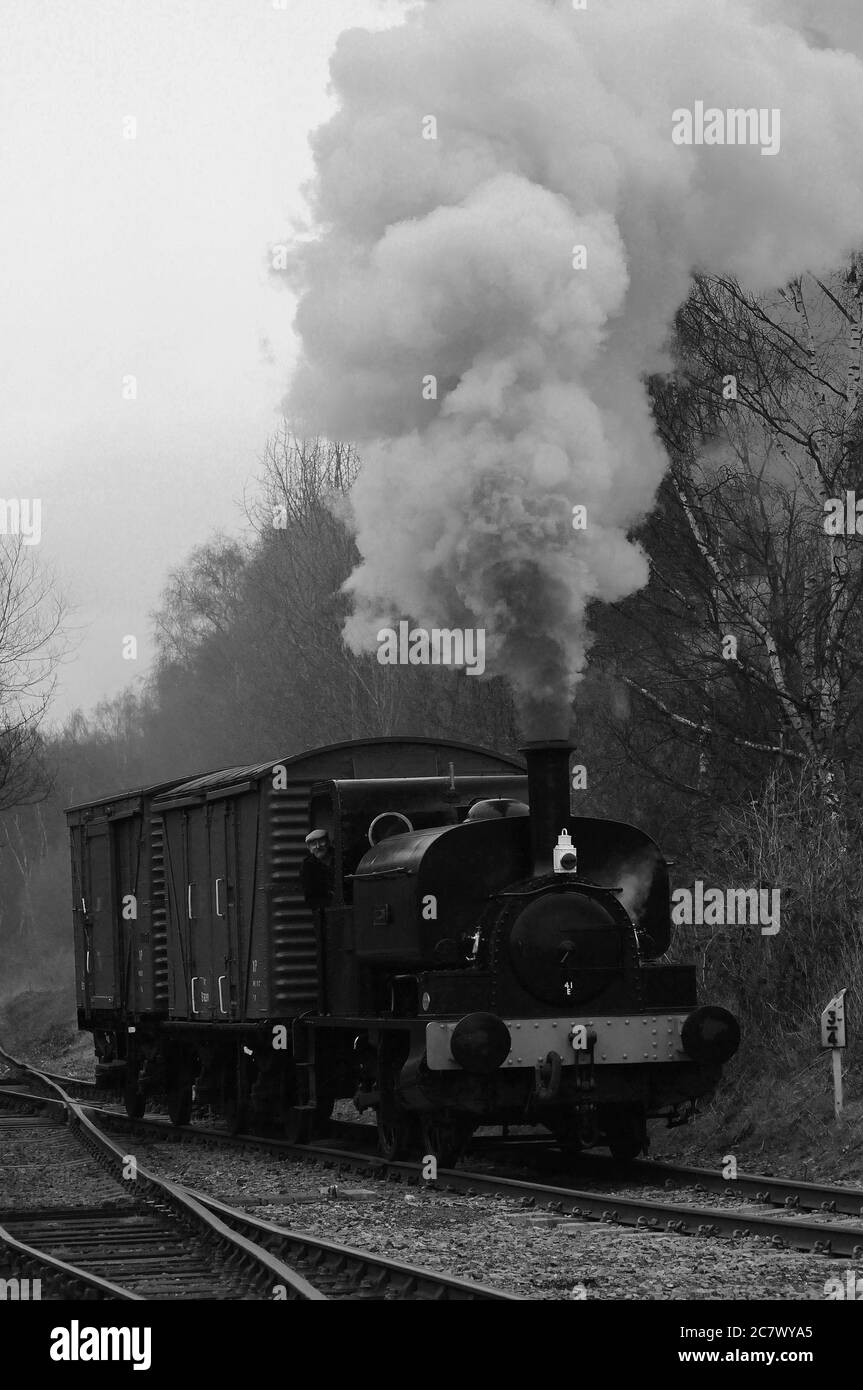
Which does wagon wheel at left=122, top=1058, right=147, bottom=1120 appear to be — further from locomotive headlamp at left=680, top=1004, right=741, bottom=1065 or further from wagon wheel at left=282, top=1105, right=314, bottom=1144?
locomotive headlamp at left=680, top=1004, right=741, bottom=1065

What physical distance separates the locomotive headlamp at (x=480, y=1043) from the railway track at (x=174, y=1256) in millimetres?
1554

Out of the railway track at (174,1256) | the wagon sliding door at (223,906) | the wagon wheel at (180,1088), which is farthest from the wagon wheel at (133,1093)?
the railway track at (174,1256)

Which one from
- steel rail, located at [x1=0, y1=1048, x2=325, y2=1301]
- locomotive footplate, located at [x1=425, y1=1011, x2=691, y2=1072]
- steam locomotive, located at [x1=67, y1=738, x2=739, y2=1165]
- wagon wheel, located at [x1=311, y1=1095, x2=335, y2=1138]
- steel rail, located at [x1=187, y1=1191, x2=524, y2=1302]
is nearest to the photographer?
steel rail, located at [x1=187, y1=1191, x2=524, y2=1302]

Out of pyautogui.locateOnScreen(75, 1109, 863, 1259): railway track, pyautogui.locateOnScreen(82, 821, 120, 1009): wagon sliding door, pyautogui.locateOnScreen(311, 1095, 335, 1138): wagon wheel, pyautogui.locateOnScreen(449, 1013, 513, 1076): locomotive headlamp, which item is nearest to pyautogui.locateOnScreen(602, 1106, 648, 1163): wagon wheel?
pyautogui.locateOnScreen(75, 1109, 863, 1259): railway track

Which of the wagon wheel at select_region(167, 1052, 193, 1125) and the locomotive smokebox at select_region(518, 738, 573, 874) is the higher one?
the locomotive smokebox at select_region(518, 738, 573, 874)

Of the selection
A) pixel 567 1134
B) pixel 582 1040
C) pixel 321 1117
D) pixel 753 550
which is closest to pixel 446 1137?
pixel 567 1134

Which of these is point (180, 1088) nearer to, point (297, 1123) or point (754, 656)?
point (297, 1123)

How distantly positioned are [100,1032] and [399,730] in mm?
9664

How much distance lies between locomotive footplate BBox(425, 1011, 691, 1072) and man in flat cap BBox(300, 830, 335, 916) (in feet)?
7.44

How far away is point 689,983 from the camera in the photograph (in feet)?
35.4

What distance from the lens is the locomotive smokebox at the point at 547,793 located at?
1023 centimetres

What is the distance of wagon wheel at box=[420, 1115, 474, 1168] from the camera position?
11.0m
